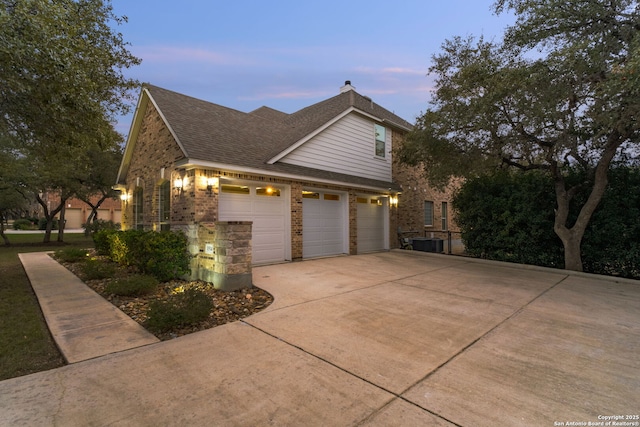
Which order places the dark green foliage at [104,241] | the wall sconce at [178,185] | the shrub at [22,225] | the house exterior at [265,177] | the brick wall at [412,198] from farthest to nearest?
the shrub at [22,225]
the brick wall at [412,198]
the dark green foliage at [104,241]
the wall sconce at [178,185]
the house exterior at [265,177]

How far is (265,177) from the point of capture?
338 inches

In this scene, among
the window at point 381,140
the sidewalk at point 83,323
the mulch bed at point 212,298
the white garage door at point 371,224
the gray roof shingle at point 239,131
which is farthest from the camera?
the window at point 381,140

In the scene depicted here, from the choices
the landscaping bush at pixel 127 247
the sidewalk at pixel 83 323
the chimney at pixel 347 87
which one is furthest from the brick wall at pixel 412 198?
the sidewalk at pixel 83 323

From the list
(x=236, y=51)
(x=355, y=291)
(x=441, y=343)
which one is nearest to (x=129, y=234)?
(x=355, y=291)

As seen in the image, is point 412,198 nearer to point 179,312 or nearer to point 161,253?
Answer: point 161,253

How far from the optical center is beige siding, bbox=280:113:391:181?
406 inches

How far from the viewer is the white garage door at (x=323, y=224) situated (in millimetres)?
9977

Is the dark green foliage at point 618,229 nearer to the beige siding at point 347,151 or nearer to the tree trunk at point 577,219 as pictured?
the tree trunk at point 577,219

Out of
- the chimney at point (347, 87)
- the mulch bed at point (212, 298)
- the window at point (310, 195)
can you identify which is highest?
the chimney at point (347, 87)

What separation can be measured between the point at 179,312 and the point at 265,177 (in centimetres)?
523

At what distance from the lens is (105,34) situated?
7.48 metres

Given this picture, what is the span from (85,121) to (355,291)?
22.3 feet

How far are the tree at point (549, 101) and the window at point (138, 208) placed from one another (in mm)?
10196

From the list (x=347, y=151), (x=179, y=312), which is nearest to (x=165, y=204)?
(x=179, y=312)
